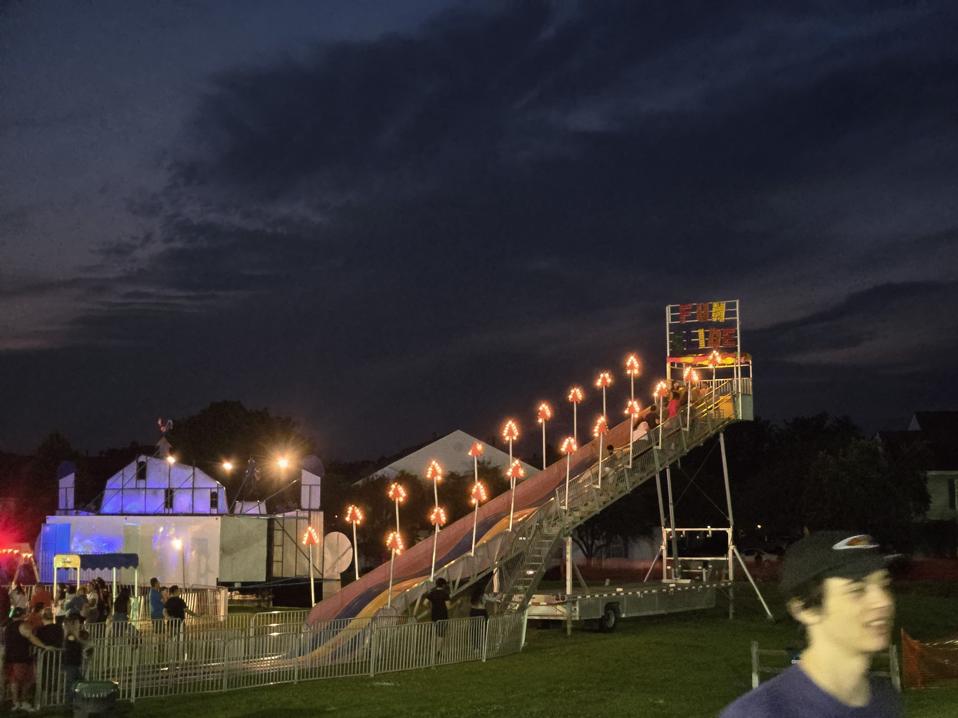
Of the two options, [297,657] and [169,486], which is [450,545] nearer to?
[297,657]

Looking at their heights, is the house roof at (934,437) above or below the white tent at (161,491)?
above

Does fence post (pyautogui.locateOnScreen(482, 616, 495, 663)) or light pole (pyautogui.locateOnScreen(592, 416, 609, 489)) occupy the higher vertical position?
light pole (pyautogui.locateOnScreen(592, 416, 609, 489))

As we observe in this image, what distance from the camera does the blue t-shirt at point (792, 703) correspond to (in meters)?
3.20

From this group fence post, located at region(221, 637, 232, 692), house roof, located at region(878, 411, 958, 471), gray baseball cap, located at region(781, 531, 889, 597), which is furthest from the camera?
house roof, located at region(878, 411, 958, 471)

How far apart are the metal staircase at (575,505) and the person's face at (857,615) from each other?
25484 mm

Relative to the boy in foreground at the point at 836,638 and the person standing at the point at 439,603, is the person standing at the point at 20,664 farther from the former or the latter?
the boy in foreground at the point at 836,638

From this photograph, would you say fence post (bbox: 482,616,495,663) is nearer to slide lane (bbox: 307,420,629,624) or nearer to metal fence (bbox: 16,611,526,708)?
metal fence (bbox: 16,611,526,708)

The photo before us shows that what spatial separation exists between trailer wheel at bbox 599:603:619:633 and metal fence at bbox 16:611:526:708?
21.5ft

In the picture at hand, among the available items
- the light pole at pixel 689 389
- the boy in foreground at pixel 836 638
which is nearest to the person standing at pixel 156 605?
the light pole at pixel 689 389

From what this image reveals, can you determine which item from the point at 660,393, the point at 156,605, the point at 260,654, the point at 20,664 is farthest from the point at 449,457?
the point at 20,664

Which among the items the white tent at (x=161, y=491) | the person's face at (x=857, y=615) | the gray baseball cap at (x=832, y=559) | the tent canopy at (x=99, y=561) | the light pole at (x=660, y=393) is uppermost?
the light pole at (x=660, y=393)

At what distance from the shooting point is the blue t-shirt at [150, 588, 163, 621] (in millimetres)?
27234

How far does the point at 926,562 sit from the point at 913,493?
3.52m

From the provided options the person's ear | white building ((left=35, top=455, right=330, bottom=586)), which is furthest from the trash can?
white building ((left=35, top=455, right=330, bottom=586))
